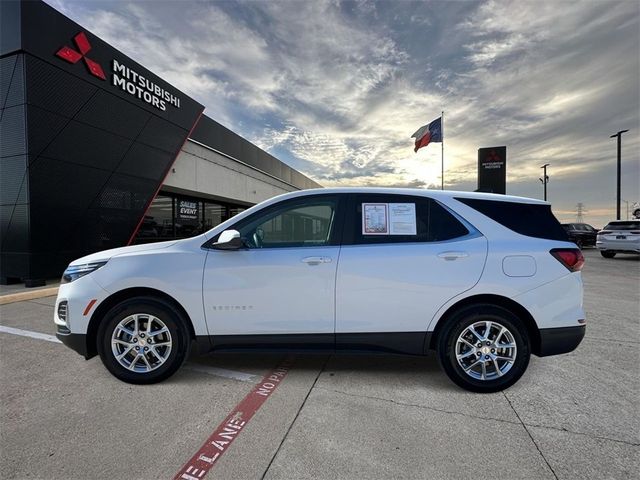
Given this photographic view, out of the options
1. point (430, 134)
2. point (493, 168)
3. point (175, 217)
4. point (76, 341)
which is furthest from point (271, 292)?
point (493, 168)

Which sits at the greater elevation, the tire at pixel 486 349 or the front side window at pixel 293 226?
the front side window at pixel 293 226

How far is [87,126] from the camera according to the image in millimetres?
8359

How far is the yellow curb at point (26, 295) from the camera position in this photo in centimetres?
617

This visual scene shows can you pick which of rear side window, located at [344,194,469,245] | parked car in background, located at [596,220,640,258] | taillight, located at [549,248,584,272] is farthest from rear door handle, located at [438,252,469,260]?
parked car in background, located at [596,220,640,258]

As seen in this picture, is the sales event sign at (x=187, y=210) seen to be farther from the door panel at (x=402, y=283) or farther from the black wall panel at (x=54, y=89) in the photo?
the door panel at (x=402, y=283)

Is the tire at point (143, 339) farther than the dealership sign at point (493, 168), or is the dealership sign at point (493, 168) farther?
the dealership sign at point (493, 168)

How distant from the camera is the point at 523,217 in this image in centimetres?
305

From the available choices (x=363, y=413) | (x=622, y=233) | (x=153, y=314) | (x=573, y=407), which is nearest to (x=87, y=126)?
(x=153, y=314)

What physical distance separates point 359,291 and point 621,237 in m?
16.6

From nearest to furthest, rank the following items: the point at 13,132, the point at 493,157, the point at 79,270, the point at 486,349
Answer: the point at 486,349
the point at 79,270
the point at 13,132
the point at 493,157

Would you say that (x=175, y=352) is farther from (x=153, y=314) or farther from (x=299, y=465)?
(x=299, y=465)

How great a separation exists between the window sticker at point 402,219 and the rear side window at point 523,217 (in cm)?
48

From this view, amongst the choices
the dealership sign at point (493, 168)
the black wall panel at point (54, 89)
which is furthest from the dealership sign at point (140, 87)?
the dealership sign at point (493, 168)

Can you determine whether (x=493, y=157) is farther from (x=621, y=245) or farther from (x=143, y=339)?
(x=143, y=339)
